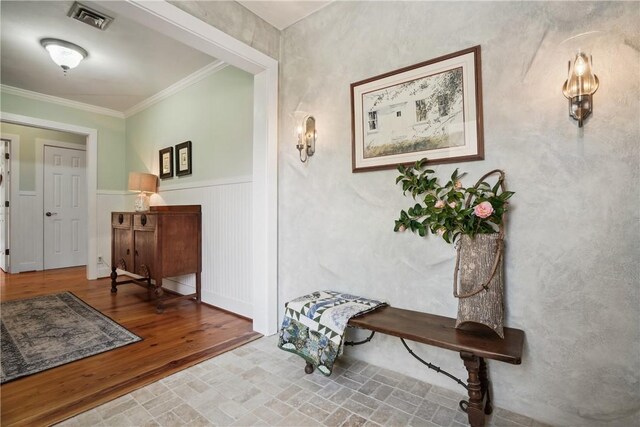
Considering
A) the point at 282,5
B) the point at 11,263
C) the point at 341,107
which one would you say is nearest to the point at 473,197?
the point at 341,107

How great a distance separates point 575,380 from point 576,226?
67cm

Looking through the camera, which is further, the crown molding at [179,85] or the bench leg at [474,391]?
the crown molding at [179,85]

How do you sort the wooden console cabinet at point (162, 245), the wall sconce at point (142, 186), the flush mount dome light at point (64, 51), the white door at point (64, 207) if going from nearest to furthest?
the flush mount dome light at point (64, 51) → the wooden console cabinet at point (162, 245) → the wall sconce at point (142, 186) → the white door at point (64, 207)

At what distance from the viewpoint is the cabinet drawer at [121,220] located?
132 inches

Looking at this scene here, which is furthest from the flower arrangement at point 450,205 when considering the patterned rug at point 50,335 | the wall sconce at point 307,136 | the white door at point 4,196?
the white door at point 4,196

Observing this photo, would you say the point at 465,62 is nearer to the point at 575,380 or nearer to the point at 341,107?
the point at 341,107

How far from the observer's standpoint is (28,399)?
156 centimetres

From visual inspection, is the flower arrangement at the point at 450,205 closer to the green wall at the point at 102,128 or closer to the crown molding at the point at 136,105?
the crown molding at the point at 136,105

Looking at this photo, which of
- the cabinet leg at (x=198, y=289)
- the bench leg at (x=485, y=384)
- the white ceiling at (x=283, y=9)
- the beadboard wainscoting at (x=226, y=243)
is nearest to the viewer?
the bench leg at (x=485, y=384)

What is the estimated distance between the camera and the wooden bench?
1222 mm

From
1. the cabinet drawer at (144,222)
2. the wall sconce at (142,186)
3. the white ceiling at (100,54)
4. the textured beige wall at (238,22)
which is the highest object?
the white ceiling at (100,54)

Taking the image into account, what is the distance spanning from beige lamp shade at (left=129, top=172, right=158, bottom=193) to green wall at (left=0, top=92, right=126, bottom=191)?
1112 millimetres

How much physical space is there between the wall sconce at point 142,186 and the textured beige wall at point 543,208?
9.26 ft

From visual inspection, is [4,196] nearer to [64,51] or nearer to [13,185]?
[13,185]
